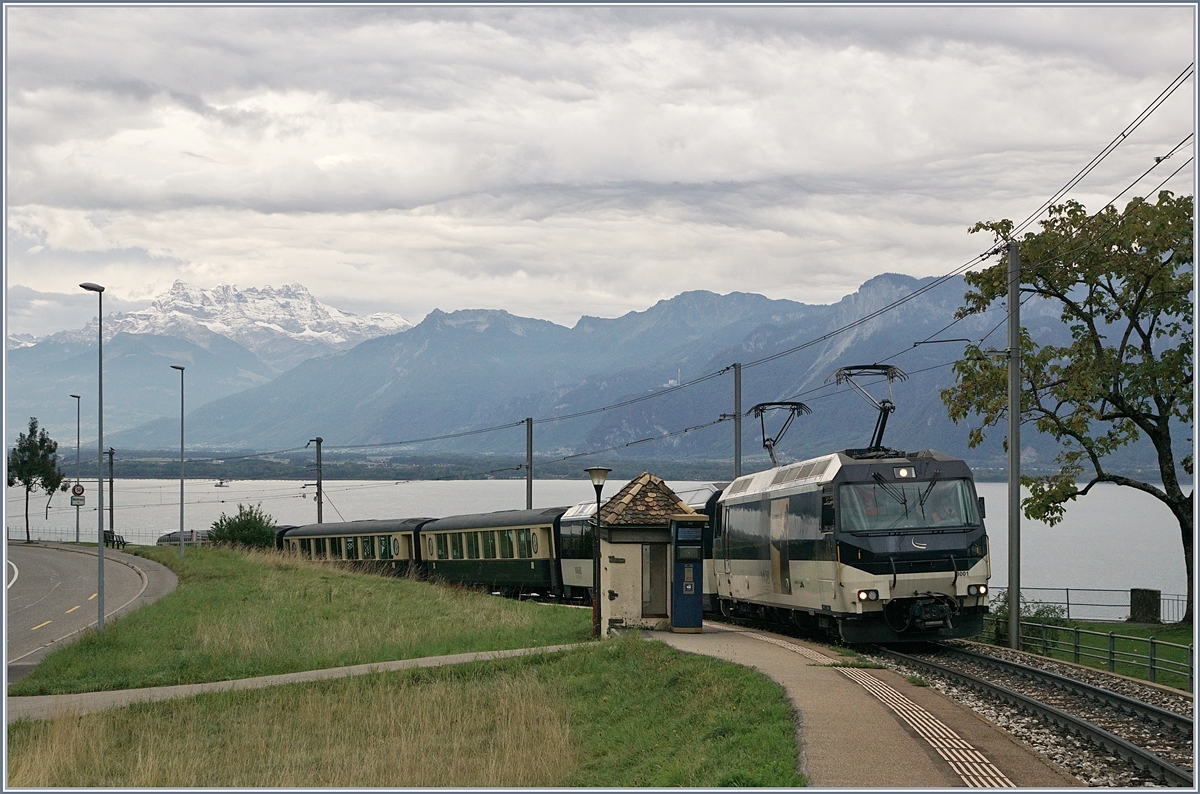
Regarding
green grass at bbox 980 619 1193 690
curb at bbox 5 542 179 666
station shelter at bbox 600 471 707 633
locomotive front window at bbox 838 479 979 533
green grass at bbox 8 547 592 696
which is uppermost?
locomotive front window at bbox 838 479 979 533

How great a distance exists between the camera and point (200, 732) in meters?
20.7

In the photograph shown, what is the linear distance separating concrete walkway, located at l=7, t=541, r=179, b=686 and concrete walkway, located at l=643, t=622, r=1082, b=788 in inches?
718

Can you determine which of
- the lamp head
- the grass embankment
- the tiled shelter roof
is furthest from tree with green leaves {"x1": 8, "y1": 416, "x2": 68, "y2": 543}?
the grass embankment

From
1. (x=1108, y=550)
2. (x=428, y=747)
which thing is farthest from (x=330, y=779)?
(x=1108, y=550)

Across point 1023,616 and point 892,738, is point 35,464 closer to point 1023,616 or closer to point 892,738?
point 1023,616

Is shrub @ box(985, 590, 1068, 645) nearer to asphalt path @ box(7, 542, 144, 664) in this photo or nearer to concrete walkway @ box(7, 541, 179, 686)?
concrete walkway @ box(7, 541, 179, 686)

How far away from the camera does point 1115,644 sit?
99.3 ft

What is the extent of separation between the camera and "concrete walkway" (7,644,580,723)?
72.7 ft

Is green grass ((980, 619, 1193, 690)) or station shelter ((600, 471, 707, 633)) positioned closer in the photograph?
green grass ((980, 619, 1193, 690))

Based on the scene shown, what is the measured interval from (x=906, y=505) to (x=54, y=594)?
38.8 meters

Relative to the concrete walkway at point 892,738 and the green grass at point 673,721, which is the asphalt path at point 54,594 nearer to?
the green grass at point 673,721

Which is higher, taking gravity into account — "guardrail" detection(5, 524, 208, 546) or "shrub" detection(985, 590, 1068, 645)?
"shrub" detection(985, 590, 1068, 645)

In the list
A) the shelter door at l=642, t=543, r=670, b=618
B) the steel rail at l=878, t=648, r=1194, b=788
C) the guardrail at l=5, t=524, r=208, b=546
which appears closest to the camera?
the steel rail at l=878, t=648, r=1194, b=788

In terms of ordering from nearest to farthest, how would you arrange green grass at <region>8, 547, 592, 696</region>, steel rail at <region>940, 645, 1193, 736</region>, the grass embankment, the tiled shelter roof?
1. steel rail at <region>940, 645, 1193, 736</region>
2. the grass embankment
3. green grass at <region>8, 547, 592, 696</region>
4. the tiled shelter roof
